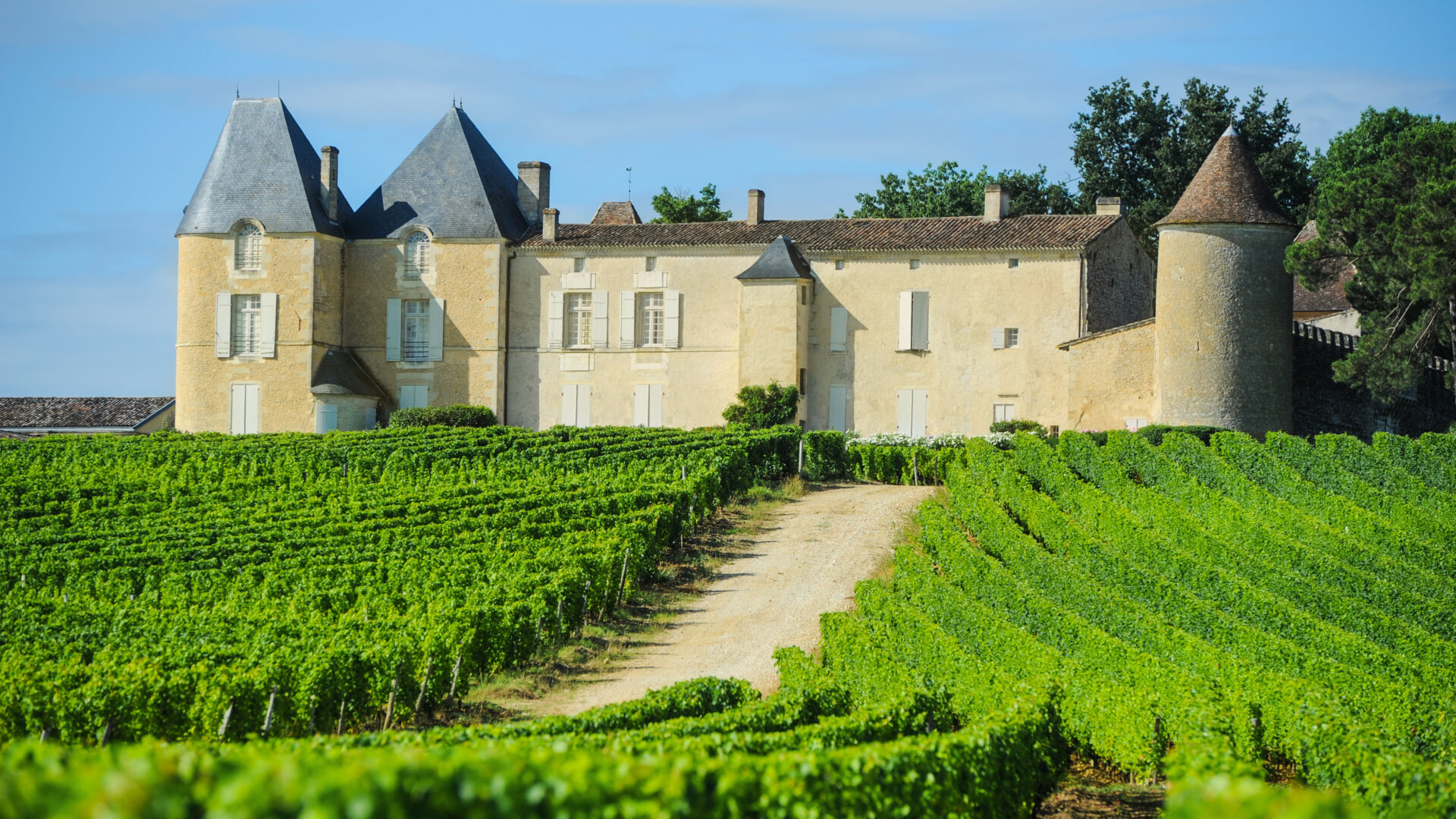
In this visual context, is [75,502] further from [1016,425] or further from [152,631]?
[1016,425]

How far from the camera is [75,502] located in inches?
963

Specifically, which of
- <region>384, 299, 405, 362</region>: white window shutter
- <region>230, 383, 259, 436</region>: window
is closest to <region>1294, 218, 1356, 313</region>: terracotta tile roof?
<region>384, 299, 405, 362</region>: white window shutter

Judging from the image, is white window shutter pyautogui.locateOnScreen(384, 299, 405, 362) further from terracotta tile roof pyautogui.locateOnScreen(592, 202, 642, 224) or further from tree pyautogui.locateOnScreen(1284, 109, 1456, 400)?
tree pyautogui.locateOnScreen(1284, 109, 1456, 400)

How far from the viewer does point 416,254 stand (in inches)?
1420

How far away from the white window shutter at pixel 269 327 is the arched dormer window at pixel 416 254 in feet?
12.1

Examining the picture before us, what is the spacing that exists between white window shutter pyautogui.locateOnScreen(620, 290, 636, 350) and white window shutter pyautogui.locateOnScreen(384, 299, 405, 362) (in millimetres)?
6466

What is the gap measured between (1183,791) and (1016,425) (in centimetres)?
2660

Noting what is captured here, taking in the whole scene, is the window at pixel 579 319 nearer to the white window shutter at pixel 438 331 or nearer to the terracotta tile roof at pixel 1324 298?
the white window shutter at pixel 438 331

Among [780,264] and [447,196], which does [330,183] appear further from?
[780,264]

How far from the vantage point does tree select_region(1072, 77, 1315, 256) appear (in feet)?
138

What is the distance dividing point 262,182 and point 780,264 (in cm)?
1509

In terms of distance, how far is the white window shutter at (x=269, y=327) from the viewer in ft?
115

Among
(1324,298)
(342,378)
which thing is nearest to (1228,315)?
(1324,298)

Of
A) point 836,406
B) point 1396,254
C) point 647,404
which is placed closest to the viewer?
point 1396,254
